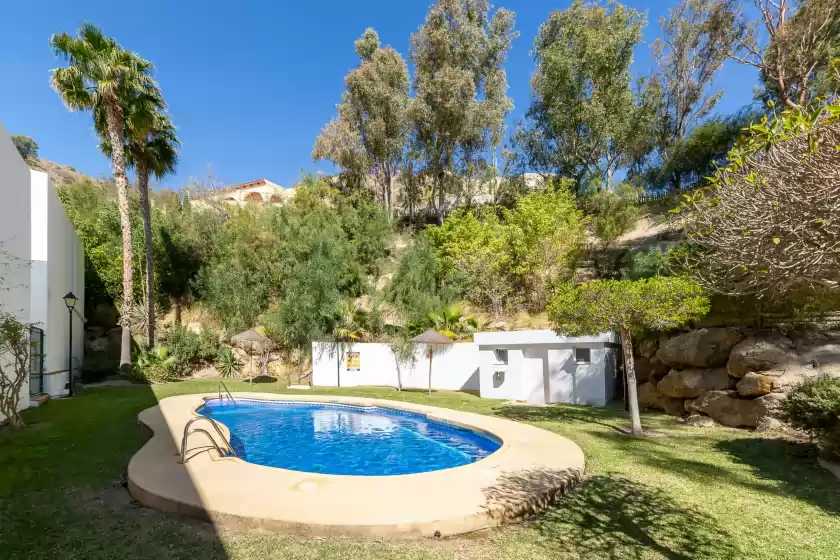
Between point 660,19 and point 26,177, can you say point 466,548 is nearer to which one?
point 26,177

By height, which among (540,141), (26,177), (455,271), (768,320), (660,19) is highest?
(660,19)

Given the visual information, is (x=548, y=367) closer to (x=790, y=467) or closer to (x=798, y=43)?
(x=790, y=467)

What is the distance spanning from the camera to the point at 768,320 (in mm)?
9492

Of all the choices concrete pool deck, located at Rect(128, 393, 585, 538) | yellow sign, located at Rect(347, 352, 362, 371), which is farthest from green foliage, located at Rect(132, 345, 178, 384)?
concrete pool deck, located at Rect(128, 393, 585, 538)

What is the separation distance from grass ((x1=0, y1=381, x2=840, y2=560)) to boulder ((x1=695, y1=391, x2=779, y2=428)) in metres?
0.93

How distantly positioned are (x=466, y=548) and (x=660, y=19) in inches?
1302

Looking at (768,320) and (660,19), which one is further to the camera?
(660,19)

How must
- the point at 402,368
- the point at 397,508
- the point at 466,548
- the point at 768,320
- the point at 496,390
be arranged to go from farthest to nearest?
the point at 402,368 < the point at 496,390 < the point at 768,320 < the point at 397,508 < the point at 466,548

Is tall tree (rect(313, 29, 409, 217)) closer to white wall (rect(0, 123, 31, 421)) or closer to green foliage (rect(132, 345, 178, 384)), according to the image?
green foliage (rect(132, 345, 178, 384))

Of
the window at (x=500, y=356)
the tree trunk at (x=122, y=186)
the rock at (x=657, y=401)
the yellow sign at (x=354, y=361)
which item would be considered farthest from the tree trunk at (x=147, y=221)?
the rock at (x=657, y=401)

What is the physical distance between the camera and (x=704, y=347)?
977 centimetres

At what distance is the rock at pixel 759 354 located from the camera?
8.50 metres

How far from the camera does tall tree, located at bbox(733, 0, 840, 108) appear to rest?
18766 mm

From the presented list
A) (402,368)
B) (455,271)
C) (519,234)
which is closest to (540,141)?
(519,234)
